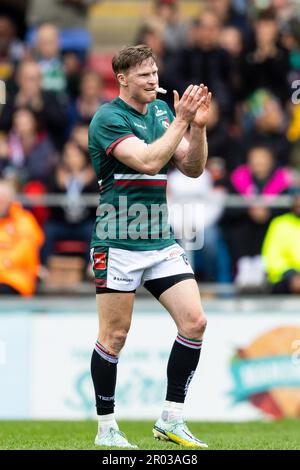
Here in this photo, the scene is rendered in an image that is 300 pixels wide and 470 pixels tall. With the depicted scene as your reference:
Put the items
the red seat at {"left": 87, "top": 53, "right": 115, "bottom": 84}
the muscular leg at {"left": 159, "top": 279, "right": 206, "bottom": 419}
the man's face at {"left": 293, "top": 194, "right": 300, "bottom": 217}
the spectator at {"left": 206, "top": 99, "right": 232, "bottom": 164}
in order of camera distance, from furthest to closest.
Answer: the red seat at {"left": 87, "top": 53, "right": 115, "bottom": 84} < the spectator at {"left": 206, "top": 99, "right": 232, "bottom": 164} < the man's face at {"left": 293, "top": 194, "right": 300, "bottom": 217} < the muscular leg at {"left": 159, "top": 279, "right": 206, "bottom": 419}

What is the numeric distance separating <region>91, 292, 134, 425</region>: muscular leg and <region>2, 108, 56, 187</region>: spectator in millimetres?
6134

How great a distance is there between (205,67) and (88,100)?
1624 millimetres

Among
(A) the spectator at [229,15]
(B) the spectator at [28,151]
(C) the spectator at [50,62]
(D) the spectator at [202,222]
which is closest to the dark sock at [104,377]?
(D) the spectator at [202,222]

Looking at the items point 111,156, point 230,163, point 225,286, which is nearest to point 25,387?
point 225,286

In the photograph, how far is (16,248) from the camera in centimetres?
1219

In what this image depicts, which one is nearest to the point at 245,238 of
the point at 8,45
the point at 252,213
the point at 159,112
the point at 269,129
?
the point at 252,213

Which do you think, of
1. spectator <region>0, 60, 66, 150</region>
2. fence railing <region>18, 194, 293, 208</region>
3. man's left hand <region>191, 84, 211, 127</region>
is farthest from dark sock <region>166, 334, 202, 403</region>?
spectator <region>0, 60, 66, 150</region>

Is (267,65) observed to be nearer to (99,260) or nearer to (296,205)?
(296,205)

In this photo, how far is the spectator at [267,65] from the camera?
14820mm

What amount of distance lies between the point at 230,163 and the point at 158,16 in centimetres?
332

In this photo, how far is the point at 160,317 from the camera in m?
11.8

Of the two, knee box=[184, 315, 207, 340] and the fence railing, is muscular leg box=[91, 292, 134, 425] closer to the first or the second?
knee box=[184, 315, 207, 340]

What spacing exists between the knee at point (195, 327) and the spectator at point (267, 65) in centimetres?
784

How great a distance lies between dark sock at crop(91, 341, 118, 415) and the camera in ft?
24.9
